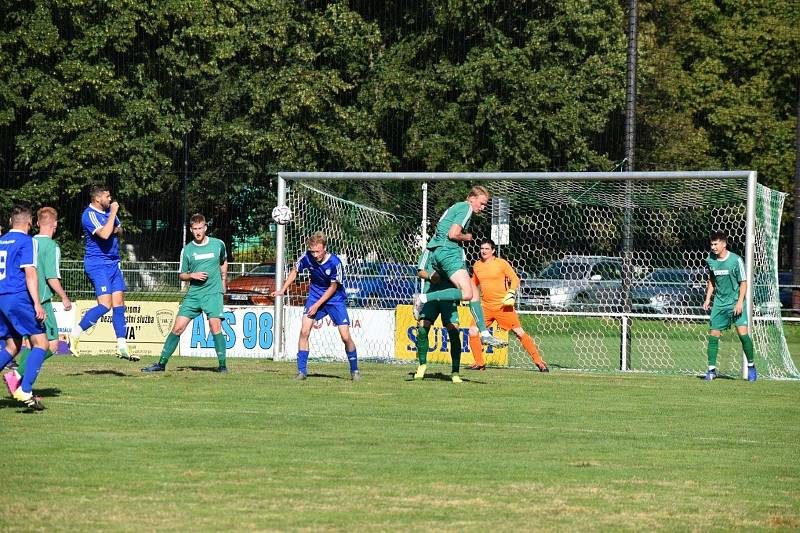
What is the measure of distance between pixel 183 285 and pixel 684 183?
14.8 metres

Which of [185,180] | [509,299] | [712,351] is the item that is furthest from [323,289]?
[185,180]

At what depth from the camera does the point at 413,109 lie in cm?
4347

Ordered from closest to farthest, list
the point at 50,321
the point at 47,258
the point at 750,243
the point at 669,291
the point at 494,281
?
the point at 47,258
the point at 50,321
the point at 750,243
the point at 494,281
the point at 669,291

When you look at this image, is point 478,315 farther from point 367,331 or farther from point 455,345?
point 367,331

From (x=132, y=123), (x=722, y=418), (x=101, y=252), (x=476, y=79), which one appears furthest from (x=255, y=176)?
(x=722, y=418)

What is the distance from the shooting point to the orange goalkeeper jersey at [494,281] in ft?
68.0

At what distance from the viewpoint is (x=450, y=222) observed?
54.2 ft

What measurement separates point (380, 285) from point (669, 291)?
260 inches

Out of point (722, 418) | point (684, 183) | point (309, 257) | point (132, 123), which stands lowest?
point (722, 418)

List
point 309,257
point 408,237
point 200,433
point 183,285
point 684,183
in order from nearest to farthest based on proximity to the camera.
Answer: point 200,433
point 309,257
point 684,183
point 408,237
point 183,285

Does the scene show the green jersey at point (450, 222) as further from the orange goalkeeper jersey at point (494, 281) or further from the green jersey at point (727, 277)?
the green jersey at point (727, 277)

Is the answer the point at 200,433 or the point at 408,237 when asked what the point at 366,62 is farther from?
the point at 200,433

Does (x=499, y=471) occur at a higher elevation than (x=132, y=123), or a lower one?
lower

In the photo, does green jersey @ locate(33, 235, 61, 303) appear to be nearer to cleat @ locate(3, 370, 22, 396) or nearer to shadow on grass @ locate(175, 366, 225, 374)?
cleat @ locate(3, 370, 22, 396)
